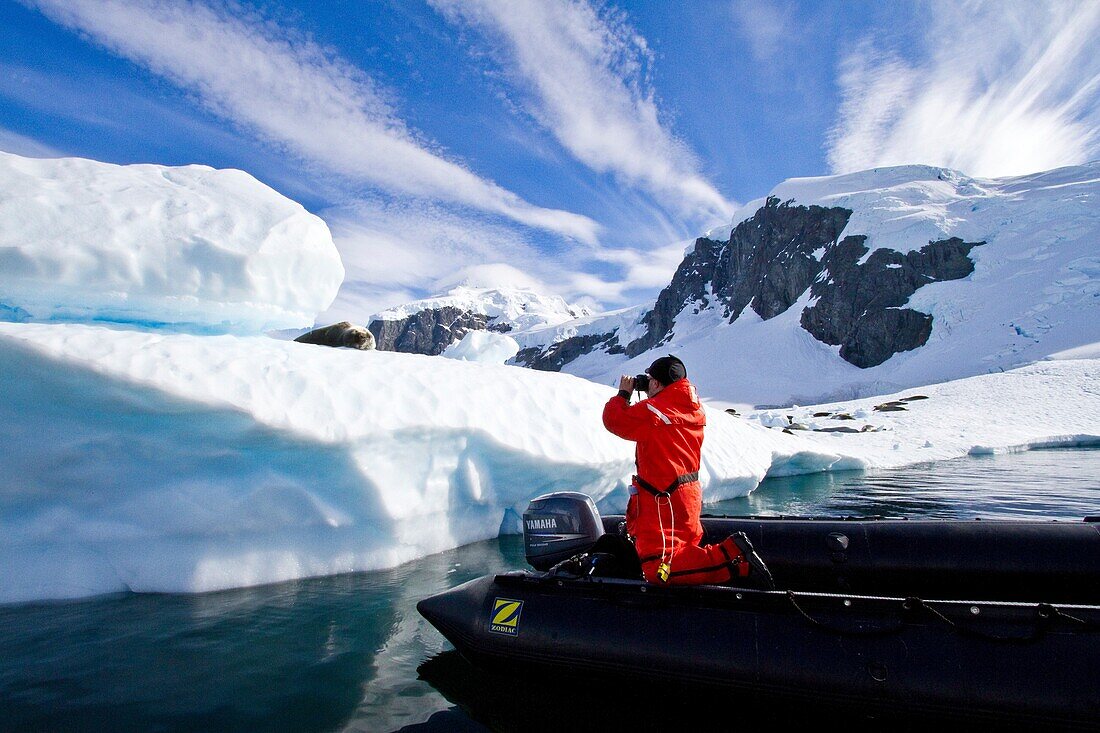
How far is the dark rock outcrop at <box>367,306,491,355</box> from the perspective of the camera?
159 m

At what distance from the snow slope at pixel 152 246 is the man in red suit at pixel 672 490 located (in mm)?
6413

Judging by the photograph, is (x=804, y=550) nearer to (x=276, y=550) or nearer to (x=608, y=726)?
(x=608, y=726)

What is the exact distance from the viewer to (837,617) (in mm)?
2828

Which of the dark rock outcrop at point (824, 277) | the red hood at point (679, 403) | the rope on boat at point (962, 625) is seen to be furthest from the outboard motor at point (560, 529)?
the dark rock outcrop at point (824, 277)

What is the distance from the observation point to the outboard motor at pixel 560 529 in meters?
4.05

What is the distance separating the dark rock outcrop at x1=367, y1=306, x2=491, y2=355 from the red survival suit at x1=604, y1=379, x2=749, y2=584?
155 metres

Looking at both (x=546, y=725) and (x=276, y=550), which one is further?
(x=276, y=550)

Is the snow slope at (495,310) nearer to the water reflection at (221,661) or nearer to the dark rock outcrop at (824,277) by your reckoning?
the dark rock outcrop at (824,277)

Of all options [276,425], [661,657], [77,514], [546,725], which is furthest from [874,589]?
[77,514]

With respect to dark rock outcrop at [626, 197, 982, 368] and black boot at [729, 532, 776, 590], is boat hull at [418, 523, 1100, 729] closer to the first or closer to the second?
black boot at [729, 532, 776, 590]

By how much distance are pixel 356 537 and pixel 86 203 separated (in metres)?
5.20

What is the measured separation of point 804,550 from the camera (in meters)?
4.21

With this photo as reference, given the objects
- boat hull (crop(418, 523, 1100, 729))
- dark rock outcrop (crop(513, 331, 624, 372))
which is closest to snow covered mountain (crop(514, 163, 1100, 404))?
dark rock outcrop (crop(513, 331, 624, 372))

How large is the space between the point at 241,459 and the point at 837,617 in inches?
188
